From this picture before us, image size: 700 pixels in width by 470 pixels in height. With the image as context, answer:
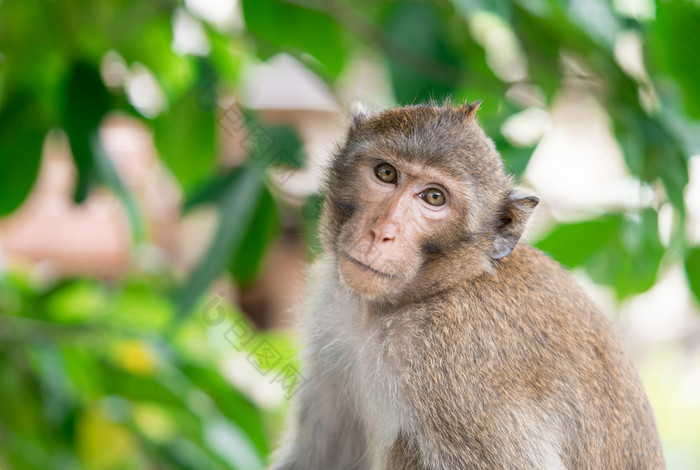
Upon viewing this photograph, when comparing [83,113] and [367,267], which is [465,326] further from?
[83,113]

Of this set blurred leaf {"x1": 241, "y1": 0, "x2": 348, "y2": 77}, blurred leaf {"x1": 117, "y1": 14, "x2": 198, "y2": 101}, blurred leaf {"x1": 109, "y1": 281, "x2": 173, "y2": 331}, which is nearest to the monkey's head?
blurred leaf {"x1": 241, "y1": 0, "x2": 348, "y2": 77}

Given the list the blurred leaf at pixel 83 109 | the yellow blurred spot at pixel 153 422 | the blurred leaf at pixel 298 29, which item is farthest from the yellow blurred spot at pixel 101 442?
the blurred leaf at pixel 298 29

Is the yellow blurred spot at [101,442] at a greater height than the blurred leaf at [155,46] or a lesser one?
lesser

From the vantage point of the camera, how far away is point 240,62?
5.15m

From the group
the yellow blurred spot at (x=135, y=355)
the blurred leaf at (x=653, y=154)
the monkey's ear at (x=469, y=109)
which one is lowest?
the yellow blurred spot at (x=135, y=355)

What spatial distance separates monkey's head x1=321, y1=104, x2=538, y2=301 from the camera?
114 inches

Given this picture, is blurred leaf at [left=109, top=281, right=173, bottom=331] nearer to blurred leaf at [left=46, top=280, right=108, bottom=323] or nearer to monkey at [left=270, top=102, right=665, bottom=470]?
blurred leaf at [left=46, top=280, right=108, bottom=323]

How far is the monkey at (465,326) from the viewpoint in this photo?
2834mm

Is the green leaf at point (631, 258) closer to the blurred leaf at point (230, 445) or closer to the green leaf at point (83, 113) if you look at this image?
the blurred leaf at point (230, 445)

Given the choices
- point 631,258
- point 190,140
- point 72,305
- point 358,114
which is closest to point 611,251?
point 631,258

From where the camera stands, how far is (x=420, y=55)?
3.52m

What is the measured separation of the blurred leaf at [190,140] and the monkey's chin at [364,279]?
1.76 meters

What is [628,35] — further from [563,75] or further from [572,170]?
[572,170]

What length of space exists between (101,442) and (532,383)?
321 centimetres
